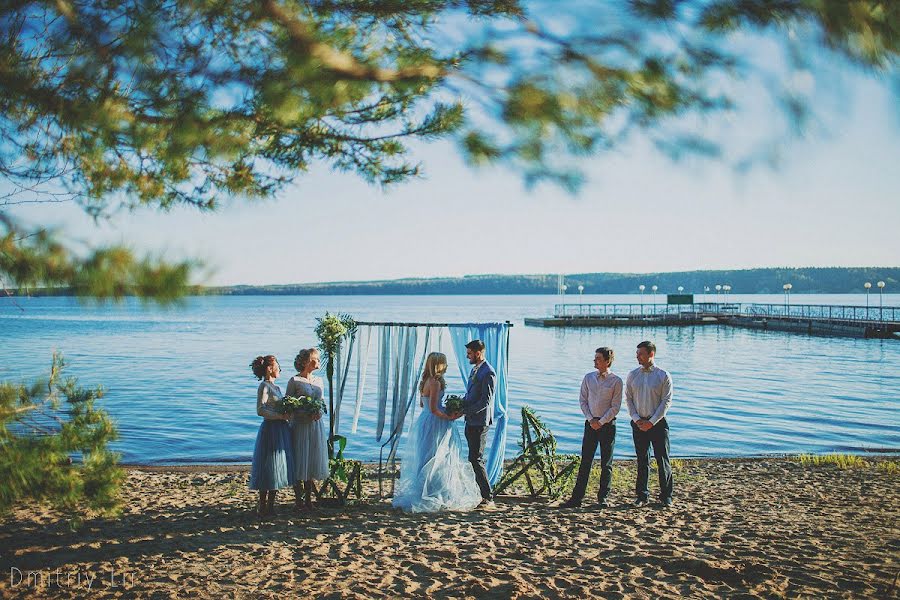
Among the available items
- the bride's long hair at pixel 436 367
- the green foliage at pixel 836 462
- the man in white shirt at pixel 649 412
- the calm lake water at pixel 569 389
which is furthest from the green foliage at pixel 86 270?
the green foliage at pixel 836 462

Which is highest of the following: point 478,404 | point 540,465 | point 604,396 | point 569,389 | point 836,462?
point 604,396

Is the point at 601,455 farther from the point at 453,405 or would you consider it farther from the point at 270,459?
the point at 270,459

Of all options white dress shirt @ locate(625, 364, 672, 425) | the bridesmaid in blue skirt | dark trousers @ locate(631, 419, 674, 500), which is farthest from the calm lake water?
dark trousers @ locate(631, 419, 674, 500)

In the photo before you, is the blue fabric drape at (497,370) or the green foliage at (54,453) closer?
the green foliage at (54,453)

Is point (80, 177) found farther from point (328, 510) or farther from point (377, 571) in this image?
point (328, 510)

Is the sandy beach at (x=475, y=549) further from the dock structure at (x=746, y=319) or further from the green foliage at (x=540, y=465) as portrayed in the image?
the dock structure at (x=746, y=319)

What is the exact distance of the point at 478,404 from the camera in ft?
26.2

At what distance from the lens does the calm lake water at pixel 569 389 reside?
1550 centimetres

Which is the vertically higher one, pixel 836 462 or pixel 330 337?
→ pixel 330 337

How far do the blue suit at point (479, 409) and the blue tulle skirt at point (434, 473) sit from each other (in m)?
0.18

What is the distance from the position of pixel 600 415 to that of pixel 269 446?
141 inches

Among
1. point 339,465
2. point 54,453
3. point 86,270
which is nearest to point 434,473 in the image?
point 339,465

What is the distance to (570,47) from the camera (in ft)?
12.0

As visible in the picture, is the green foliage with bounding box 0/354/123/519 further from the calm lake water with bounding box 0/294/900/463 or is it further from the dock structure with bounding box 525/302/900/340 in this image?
the dock structure with bounding box 525/302/900/340
